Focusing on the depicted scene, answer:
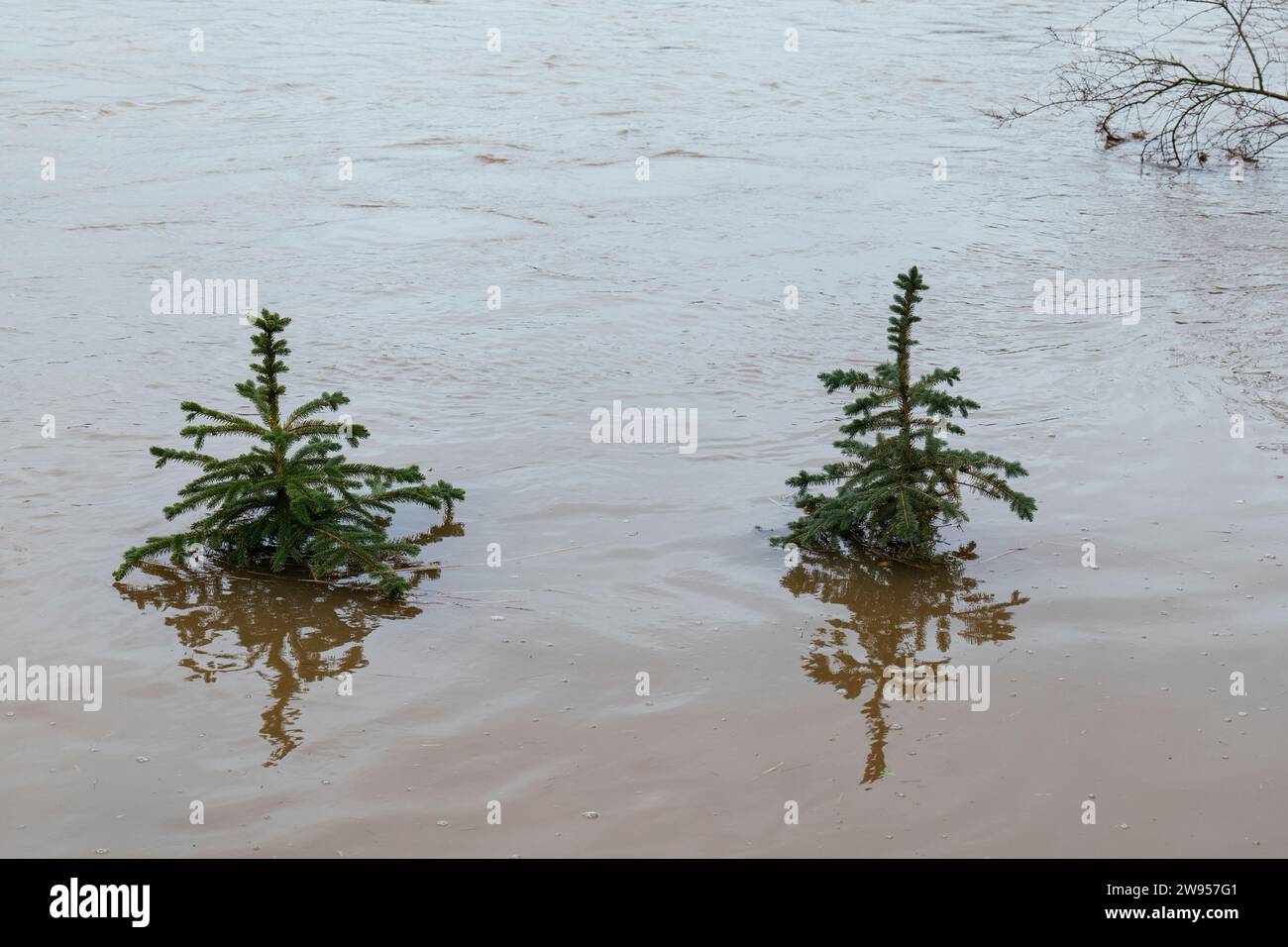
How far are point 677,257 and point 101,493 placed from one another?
6831mm

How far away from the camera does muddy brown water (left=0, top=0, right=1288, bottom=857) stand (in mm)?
4941

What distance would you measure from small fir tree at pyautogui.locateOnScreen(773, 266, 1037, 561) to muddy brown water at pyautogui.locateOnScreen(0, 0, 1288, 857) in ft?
0.76

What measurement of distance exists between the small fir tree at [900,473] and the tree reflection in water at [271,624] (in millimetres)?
2103

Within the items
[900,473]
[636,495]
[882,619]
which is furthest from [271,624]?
[900,473]

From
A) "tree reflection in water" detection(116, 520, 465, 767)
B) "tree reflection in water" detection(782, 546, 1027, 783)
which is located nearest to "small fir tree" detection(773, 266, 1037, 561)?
"tree reflection in water" detection(782, 546, 1027, 783)

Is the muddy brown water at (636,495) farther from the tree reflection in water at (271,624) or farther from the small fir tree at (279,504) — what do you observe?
the small fir tree at (279,504)

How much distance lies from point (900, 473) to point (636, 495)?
1665mm

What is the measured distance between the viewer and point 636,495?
7.68 m

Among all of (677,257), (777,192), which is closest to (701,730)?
(677,257)

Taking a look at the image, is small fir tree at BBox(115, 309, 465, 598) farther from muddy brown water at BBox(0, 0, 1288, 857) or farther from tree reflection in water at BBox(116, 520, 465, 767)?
muddy brown water at BBox(0, 0, 1288, 857)

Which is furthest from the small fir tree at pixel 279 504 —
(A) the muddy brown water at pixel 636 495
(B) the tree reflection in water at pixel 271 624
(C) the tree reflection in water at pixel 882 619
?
(C) the tree reflection in water at pixel 882 619

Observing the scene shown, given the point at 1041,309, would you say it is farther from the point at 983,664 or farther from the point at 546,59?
the point at 546,59

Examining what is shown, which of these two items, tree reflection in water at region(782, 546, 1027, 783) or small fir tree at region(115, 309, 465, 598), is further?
small fir tree at region(115, 309, 465, 598)

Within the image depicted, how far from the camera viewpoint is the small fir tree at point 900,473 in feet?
21.3
